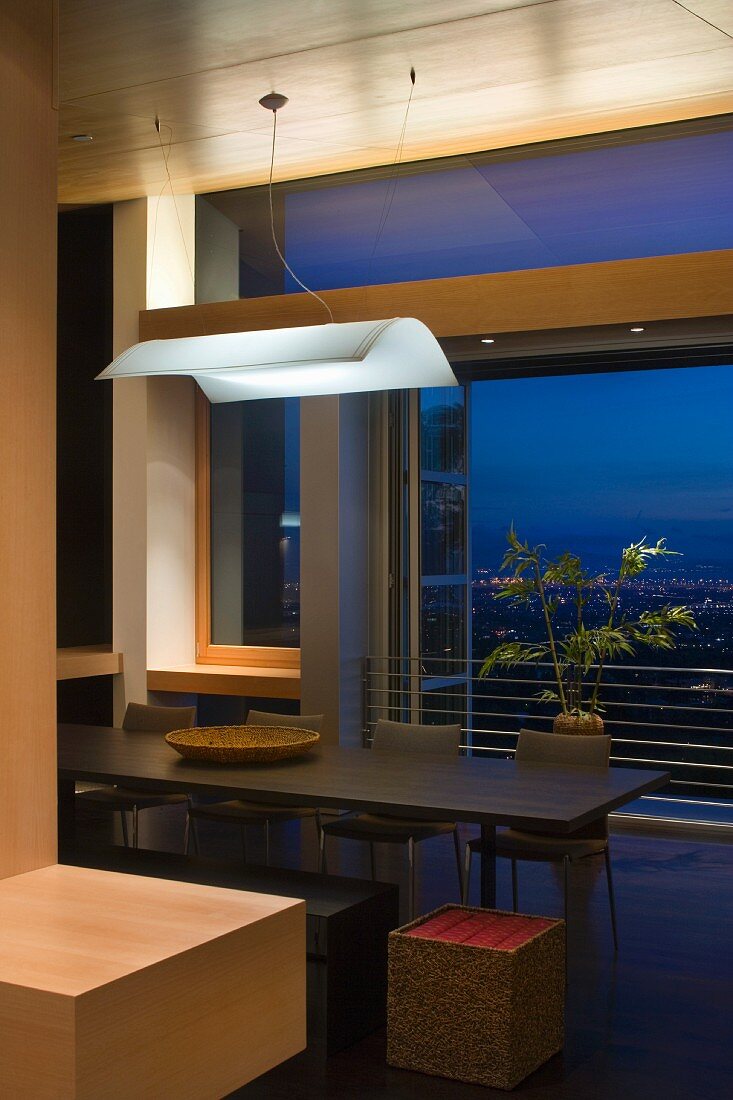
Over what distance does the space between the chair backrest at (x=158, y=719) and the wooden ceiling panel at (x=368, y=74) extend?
2964 millimetres

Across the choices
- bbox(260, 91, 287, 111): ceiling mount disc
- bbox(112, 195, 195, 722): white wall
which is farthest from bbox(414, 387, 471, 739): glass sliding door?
bbox(260, 91, 287, 111): ceiling mount disc

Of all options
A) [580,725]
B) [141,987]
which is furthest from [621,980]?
[141,987]

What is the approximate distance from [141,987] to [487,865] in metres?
2.50

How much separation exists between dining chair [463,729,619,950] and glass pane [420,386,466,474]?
296cm

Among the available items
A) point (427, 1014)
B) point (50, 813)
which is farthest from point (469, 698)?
point (50, 813)

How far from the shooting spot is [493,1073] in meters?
3.43

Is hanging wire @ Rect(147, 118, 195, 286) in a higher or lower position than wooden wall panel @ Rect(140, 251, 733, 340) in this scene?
higher

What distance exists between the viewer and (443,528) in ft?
25.3

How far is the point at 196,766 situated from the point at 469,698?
3396 millimetres

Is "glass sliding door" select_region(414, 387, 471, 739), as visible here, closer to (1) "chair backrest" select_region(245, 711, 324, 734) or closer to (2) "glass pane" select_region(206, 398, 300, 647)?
(2) "glass pane" select_region(206, 398, 300, 647)

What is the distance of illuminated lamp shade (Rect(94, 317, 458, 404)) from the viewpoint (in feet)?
14.3

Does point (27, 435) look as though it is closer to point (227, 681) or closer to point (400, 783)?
point (400, 783)

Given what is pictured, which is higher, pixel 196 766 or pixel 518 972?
pixel 196 766

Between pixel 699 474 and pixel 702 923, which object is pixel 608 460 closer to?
pixel 699 474
